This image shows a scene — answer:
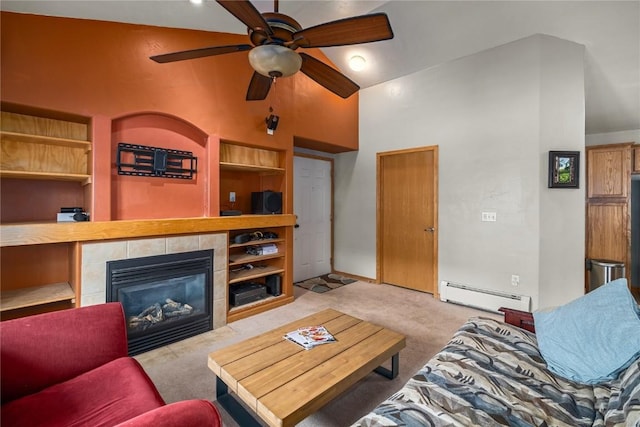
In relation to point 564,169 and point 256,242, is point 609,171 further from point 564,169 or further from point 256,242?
point 256,242

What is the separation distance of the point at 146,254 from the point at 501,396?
271 cm

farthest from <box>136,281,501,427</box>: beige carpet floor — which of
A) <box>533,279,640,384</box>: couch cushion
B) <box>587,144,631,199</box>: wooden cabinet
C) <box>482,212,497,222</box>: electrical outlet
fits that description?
<box>587,144,631,199</box>: wooden cabinet

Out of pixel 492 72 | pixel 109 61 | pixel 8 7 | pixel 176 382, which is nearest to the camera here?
pixel 8 7

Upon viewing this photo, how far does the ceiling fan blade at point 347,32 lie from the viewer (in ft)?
4.99

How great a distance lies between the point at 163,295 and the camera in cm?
276

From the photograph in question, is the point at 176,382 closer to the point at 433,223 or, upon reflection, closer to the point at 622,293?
the point at 622,293

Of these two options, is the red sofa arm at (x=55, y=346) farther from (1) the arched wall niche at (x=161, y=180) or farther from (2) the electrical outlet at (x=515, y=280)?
(2) the electrical outlet at (x=515, y=280)

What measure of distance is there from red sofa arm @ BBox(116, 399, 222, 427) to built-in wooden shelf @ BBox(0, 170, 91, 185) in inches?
81.7

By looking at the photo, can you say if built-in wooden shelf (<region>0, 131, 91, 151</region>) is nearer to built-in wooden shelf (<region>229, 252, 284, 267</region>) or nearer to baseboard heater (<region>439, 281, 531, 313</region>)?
built-in wooden shelf (<region>229, 252, 284, 267</region>)

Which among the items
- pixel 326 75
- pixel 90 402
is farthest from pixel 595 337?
pixel 90 402

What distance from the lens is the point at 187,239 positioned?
285cm

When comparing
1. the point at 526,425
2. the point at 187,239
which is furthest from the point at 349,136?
Result: the point at 526,425

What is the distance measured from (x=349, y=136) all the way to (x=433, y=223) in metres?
1.90

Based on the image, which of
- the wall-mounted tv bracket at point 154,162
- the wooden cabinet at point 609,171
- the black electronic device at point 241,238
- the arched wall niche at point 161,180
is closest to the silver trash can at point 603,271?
the wooden cabinet at point 609,171
